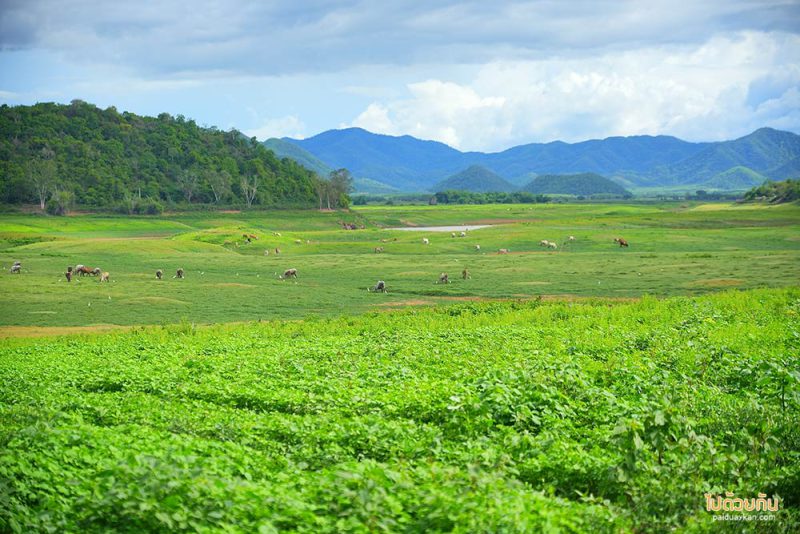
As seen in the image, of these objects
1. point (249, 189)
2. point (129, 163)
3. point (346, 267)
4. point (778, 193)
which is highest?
point (129, 163)

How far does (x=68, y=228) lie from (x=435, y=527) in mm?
115258

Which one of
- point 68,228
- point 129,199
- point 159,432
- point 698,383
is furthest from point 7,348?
point 129,199

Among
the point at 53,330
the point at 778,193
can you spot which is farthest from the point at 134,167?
the point at 778,193

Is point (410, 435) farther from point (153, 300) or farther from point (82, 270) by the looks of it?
point (82, 270)

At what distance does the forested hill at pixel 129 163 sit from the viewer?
131375mm

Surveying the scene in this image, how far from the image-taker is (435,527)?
9211mm

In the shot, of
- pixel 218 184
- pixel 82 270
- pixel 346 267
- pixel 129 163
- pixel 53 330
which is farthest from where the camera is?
pixel 218 184

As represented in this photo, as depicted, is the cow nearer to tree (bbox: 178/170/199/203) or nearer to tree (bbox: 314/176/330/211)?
tree (bbox: 178/170/199/203)

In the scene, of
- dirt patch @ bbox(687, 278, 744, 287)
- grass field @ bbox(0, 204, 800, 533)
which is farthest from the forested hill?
dirt patch @ bbox(687, 278, 744, 287)

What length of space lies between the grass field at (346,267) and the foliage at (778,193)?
28.9 metres

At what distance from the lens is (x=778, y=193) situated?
15425cm

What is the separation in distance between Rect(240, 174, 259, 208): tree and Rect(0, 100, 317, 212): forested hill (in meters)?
0.23

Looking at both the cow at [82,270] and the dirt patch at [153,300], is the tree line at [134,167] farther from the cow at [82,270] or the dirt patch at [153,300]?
the dirt patch at [153,300]

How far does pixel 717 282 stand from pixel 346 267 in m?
A: 31.9
